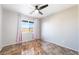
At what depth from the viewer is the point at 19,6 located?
1.46 m

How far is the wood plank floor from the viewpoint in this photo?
143cm

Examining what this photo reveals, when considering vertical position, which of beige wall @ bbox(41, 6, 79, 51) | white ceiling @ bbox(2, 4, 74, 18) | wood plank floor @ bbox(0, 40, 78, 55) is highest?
white ceiling @ bbox(2, 4, 74, 18)

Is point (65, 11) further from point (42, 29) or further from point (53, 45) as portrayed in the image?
point (53, 45)

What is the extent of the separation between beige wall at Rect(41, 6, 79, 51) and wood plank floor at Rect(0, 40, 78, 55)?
0.36 ft

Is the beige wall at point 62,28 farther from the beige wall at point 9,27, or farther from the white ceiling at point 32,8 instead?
the beige wall at point 9,27

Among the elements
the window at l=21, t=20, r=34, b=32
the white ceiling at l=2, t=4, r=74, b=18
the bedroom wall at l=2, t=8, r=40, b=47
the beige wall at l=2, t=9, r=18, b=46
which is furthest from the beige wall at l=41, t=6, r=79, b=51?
the beige wall at l=2, t=9, r=18, b=46

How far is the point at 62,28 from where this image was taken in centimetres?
157

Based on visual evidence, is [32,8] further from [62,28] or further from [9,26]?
[62,28]

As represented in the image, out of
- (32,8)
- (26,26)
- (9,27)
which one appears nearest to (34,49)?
(26,26)

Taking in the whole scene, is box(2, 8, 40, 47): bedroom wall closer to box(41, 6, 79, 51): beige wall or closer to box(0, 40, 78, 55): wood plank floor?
box(0, 40, 78, 55): wood plank floor

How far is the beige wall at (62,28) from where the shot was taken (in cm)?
148

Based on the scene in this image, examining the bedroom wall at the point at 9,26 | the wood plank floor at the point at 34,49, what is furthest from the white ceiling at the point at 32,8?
the wood plank floor at the point at 34,49
